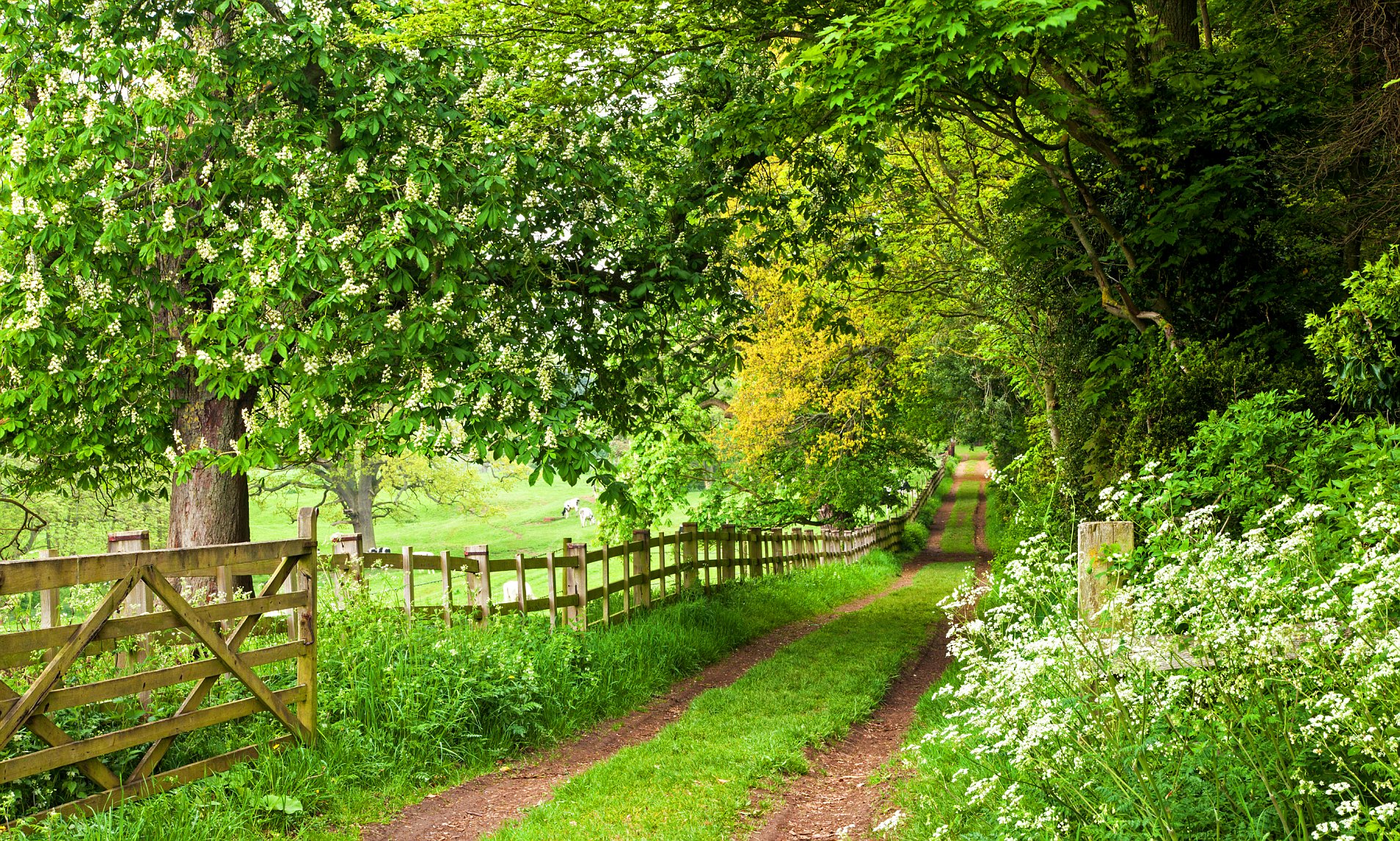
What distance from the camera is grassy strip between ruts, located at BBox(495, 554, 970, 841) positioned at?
5730 millimetres

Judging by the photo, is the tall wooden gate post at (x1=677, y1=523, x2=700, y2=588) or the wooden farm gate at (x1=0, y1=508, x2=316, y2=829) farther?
the tall wooden gate post at (x1=677, y1=523, x2=700, y2=588)

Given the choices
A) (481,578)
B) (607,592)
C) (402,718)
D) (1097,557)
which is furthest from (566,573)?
(1097,557)

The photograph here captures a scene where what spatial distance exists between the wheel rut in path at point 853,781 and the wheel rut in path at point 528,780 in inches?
65.3

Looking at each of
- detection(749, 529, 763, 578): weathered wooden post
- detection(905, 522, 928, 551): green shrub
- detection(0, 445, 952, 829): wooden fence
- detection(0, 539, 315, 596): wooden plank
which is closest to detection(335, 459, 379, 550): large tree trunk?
detection(905, 522, 928, 551): green shrub

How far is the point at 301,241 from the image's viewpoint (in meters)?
7.16

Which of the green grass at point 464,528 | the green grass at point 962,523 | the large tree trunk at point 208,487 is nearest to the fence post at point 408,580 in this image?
the large tree trunk at point 208,487

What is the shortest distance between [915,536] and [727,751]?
27947 mm

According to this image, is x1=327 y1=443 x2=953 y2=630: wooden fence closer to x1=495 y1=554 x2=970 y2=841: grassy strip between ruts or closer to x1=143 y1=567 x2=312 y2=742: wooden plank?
x1=495 y1=554 x2=970 y2=841: grassy strip between ruts

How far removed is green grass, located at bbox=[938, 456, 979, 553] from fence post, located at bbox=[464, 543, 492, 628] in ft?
83.7

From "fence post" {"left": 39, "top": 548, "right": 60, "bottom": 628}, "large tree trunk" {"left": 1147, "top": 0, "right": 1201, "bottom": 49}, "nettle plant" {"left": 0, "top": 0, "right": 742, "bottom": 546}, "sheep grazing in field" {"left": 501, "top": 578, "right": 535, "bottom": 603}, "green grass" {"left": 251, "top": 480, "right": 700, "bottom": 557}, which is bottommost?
"green grass" {"left": 251, "top": 480, "right": 700, "bottom": 557}

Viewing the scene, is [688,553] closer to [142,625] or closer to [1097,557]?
[1097,557]

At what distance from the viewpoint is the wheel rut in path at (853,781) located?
18.8 ft

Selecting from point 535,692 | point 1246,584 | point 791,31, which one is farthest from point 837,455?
point 1246,584

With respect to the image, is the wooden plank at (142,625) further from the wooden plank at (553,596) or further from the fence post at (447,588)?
the wooden plank at (553,596)
